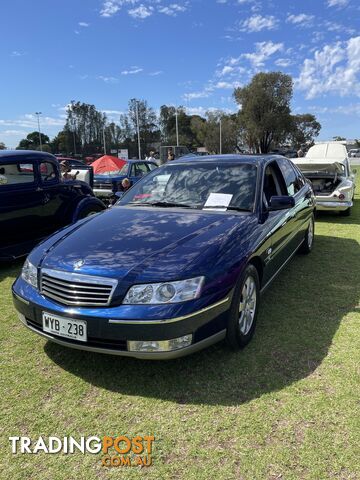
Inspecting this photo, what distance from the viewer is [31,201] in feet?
20.6

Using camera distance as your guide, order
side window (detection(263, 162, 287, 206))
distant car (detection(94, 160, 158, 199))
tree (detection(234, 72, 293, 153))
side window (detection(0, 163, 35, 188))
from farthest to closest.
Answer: tree (detection(234, 72, 293, 153)) < distant car (detection(94, 160, 158, 199)) < side window (detection(0, 163, 35, 188)) < side window (detection(263, 162, 287, 206))

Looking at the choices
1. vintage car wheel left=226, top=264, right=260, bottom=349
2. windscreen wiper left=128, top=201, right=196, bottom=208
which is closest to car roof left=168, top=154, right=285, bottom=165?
windscreen wiper left=128, top=201, right=196, bottom=208

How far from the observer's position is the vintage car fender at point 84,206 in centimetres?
701

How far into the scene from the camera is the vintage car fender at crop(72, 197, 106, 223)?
276 inches

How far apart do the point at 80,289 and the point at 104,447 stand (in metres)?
1.03

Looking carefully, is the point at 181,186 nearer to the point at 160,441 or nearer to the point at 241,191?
the point at 241,191

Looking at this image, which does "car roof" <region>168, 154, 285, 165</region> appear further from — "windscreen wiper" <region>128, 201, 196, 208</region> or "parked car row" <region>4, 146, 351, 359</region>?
"windscreen wiper" <region>128, 201, 196, 208</region>

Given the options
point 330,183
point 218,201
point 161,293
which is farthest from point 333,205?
point 161,293

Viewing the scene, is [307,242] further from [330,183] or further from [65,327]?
Result: [330,183]

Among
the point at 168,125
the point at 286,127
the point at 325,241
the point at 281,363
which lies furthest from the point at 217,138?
the point at 281,363

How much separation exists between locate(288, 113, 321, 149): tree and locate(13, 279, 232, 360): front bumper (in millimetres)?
65638

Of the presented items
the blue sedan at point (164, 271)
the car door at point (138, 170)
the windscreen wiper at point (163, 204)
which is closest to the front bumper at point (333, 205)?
the blue sedan at point (164, 271)

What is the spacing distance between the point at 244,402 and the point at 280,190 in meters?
2.84

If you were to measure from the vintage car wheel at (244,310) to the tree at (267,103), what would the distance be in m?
58.9
